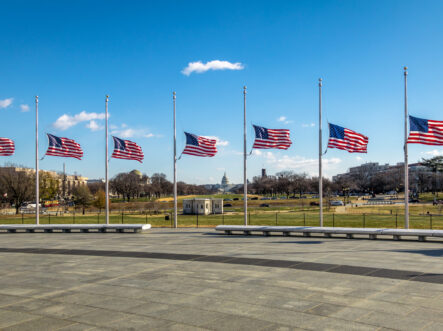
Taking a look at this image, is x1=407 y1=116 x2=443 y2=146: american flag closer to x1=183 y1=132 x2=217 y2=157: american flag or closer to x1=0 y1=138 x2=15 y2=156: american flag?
x1=183 y1=132 x2=217 y2=157: american flag

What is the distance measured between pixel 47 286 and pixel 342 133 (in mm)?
16698

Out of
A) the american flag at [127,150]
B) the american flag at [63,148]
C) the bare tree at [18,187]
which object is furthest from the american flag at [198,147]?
the bare tree at [18,187]

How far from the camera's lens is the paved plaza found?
818cm

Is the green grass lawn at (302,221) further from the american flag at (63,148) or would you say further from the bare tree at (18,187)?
the bare tree at (18,187)

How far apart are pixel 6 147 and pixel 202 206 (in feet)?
126

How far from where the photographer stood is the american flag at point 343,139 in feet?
74.9

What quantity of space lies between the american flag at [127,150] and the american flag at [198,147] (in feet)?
11.9

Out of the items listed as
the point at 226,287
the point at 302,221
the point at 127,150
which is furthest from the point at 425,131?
the point at 302,221

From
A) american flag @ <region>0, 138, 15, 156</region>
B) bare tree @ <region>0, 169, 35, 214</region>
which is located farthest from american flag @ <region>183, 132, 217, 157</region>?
bare tree @ <region>0, 169, 35, 214</region>

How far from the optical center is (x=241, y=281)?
38.2ft

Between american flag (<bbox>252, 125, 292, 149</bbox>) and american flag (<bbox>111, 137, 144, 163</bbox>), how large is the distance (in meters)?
8.23

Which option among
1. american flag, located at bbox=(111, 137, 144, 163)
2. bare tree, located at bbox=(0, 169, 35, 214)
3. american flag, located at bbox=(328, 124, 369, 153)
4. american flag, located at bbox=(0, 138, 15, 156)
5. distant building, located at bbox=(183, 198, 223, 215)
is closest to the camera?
american flag, located at bbox=(328, 124, 369, 153)

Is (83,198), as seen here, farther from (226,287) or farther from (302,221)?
(226,287)

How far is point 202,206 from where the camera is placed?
64188 millimetres
